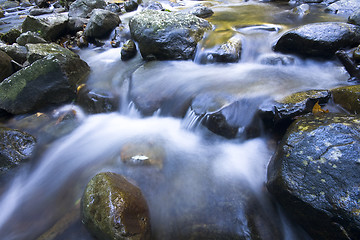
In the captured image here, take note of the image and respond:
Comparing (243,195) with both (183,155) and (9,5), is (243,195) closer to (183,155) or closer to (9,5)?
(183,155)

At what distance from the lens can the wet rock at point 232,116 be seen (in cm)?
348

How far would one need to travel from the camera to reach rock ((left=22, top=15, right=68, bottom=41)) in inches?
291

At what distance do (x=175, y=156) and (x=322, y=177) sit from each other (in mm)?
2105

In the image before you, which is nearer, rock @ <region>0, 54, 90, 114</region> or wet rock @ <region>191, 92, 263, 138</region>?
wet rock @ <region>191, 92, 263, 138</region>

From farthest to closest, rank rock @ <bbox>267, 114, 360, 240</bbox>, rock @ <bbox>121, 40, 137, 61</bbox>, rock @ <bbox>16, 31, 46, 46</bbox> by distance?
1. rock @ <bbox>16, 31, 46, 46</bbox>
2. rock @ <bbox>121, 40, 137, 61</bbox>
3. rock @ <bbox>267, 114, 360, 240</bbox>

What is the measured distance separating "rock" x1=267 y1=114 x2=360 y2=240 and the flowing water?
354 millimetres

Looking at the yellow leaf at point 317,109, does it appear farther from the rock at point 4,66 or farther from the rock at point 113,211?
the rock at point 4,66

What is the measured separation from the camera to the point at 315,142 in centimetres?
234

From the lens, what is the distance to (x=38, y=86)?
445 cm

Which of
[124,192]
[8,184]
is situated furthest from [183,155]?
[8,184]

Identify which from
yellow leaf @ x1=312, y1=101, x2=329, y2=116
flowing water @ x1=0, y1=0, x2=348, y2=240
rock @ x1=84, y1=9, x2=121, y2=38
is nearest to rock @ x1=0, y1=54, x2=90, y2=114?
flowing water @ x1=0, y1=0, x2=348, y2=240

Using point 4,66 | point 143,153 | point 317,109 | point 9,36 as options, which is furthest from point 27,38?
point 317,109

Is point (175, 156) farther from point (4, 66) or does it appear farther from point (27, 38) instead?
point (27, 38)

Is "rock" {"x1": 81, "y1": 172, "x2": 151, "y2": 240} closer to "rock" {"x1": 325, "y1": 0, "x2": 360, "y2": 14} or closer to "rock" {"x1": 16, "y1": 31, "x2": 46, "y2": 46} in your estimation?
"rock" {"x1": 16, "y1": 31, "x2": 46, "y2": 46}
